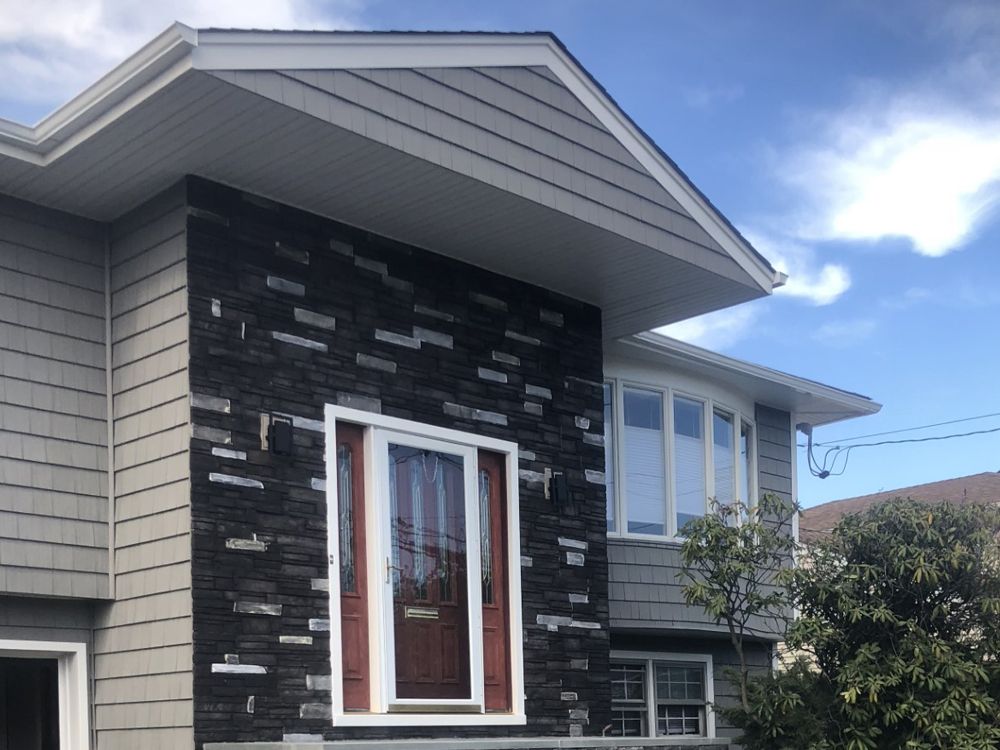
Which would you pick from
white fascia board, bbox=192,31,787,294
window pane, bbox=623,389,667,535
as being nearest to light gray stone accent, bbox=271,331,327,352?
white fascia board, bbox=192,31,787,294

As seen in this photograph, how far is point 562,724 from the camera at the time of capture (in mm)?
9570

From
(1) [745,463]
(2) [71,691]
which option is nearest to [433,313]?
(2) [71,691]

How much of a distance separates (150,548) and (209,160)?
7.37 ft

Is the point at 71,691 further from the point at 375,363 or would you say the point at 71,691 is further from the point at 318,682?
the point at 375,363

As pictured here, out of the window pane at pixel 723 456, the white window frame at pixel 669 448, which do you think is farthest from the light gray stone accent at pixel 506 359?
the window pane at pixel 723 456

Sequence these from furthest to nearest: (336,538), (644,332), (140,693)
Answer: (644,332)
(336,538)
(140,693)

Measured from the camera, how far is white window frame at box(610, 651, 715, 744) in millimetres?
12625

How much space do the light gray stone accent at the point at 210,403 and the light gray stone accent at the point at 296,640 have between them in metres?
1.35

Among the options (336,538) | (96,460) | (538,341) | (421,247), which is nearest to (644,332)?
(538,341)

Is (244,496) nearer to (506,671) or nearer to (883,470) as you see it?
(506,671)

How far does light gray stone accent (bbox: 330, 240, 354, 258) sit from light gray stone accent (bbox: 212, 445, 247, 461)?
1.52 m

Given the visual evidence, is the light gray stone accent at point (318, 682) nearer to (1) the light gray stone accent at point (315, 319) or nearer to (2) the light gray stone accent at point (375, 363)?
(2) the light gray stone accent at point (375, 363)

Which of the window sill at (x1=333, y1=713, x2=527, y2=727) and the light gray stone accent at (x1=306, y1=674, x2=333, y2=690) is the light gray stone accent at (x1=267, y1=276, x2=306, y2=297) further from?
the window sill at (x1=333, y1=713, x2=527, y2=727)

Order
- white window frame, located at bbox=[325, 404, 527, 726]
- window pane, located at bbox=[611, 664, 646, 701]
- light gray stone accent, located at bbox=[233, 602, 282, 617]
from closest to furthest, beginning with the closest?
1. light gray stone accent, located at bbox=[233, 602, 282, 617]
2. white window frame, located at bbox=[325, 404, 527, 726]
3. window pane, located at bbox=[611, 664, 646, 701]
